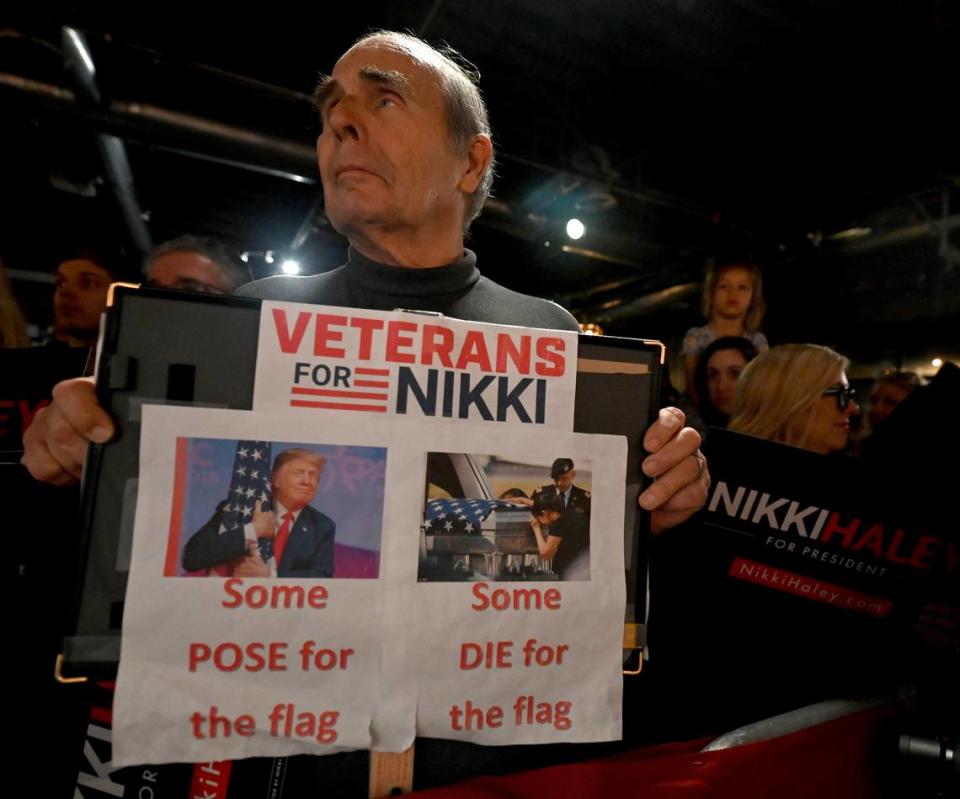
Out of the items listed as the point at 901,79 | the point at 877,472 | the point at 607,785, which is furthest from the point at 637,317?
the point at 607,785

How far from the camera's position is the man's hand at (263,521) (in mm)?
606

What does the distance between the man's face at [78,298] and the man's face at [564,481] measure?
175 cm

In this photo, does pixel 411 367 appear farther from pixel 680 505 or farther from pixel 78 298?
pixel 78 298

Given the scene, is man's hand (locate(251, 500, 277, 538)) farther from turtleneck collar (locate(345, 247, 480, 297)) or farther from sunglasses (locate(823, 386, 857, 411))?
sunglasses (locate(823, 386, 857, 411))

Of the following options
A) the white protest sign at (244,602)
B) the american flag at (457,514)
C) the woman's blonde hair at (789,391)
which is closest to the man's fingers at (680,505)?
the american flag at (457,514)

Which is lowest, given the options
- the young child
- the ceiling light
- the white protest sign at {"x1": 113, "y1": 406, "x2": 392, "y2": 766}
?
the white protest sign at {"x1": 113, "y1": 406, "x2": 392, "y2": 766}

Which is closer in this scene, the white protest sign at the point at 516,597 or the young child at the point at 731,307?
the white protest sign at the point at 516,597

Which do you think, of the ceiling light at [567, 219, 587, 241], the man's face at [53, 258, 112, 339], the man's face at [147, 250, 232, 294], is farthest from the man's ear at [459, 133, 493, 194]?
the ceiling light at [567, 219, 587, 241]

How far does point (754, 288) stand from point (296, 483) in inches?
106

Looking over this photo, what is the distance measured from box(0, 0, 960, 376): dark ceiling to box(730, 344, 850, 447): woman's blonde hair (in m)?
2.23

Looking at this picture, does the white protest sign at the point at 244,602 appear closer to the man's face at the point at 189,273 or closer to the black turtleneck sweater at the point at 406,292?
the black turtleneck sweater at the point at 406,292

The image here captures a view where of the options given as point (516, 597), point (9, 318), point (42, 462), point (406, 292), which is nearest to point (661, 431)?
point (516, 597)

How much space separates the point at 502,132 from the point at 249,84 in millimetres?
1836

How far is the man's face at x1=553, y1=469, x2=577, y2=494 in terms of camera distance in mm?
697
